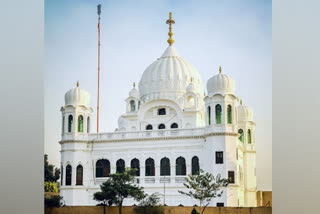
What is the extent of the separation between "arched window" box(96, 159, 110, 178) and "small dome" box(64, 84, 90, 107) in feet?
5.11

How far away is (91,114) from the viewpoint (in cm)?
1561

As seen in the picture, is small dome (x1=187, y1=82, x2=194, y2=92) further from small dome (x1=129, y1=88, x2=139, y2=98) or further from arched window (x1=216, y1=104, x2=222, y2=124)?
arched window (x1=216, y1=104, x2=222, y2=124)

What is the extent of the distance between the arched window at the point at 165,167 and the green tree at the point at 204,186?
1.44m

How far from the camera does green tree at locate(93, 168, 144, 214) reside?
42.7 feet

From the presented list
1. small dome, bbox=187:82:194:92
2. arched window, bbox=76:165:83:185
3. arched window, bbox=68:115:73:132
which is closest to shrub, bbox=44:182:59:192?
arched window, bbox=76:165:83:185

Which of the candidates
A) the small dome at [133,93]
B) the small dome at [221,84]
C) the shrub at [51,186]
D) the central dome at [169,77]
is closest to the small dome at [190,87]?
the central dome at [169,77]

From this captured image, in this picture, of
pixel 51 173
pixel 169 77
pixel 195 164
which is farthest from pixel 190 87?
pixel 51 173

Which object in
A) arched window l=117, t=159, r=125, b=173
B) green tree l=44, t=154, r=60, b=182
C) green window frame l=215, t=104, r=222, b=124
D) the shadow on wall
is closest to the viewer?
the shadow on wall

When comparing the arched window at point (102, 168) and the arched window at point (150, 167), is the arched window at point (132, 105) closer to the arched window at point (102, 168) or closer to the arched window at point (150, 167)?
the arched window at point (102, 168)

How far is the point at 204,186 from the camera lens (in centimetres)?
1313

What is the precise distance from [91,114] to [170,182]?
2793mm

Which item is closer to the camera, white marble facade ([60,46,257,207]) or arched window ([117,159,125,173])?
white marble facade ([60,46,257,207])
